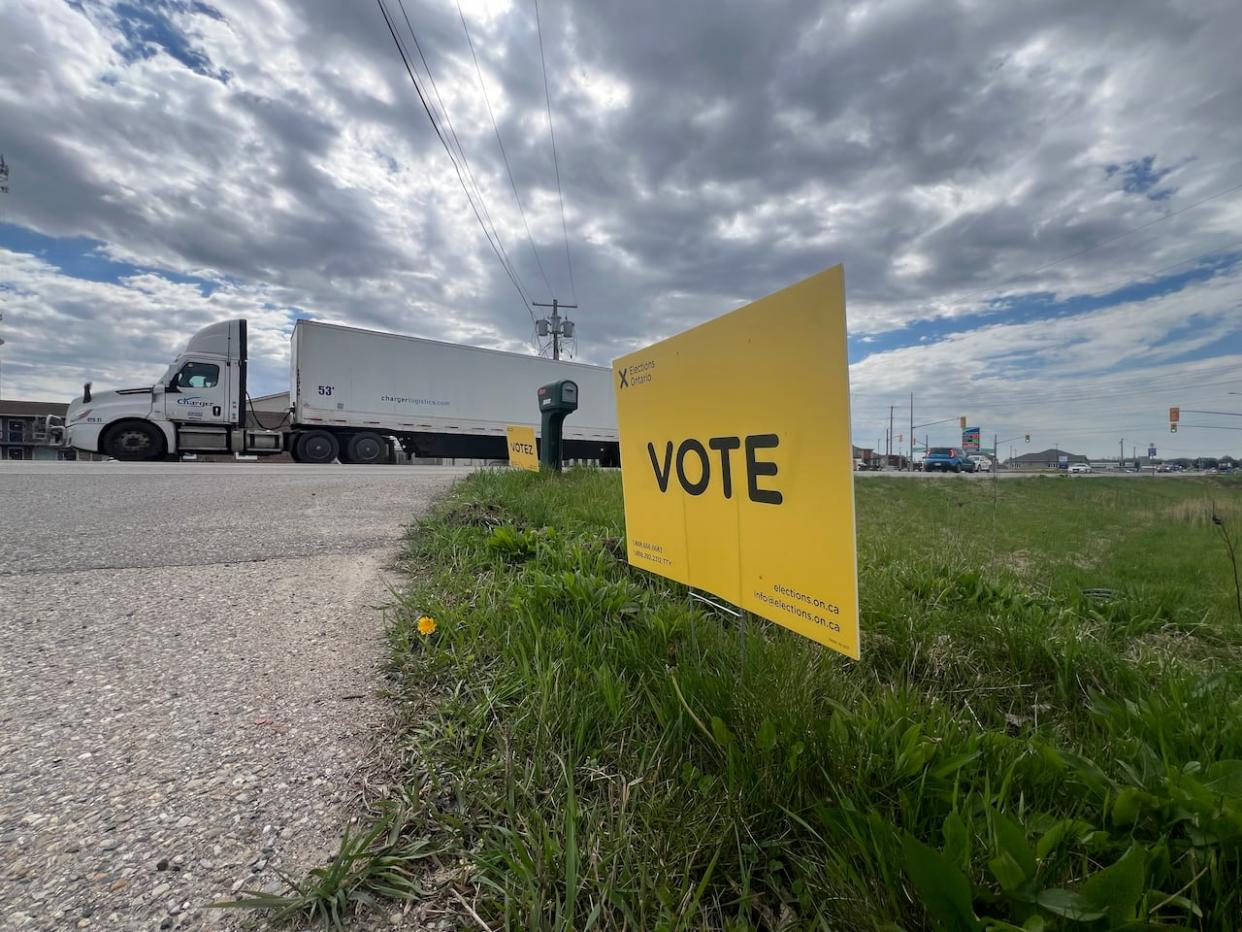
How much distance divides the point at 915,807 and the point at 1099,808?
1.24 feet

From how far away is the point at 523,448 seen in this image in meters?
7.97

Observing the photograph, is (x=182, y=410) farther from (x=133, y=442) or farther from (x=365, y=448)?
(x=365, y=448)

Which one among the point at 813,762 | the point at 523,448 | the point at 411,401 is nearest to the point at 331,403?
the point at 411,401

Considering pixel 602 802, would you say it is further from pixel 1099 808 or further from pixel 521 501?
pixel 521 501

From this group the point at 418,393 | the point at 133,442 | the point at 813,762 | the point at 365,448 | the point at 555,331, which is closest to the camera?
the point at 813,762

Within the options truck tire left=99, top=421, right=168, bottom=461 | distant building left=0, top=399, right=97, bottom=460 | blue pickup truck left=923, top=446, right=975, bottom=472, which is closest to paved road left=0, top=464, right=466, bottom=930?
truck tire left=99, top=421, right=168, bottom=461

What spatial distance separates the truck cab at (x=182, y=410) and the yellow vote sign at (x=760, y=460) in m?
17.0

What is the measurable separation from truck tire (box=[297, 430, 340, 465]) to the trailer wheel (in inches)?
19.6

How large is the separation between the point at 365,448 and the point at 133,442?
5.64 meters

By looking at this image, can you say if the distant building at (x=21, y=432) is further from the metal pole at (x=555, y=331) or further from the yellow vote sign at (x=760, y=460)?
the yellow vote sign at (x=760, y=460)

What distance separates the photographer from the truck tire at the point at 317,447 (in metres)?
15.9

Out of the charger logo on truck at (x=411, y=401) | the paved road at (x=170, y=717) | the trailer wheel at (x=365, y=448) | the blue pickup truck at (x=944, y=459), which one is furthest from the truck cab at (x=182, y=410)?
the blue pickup truck at (x=944, y=459)

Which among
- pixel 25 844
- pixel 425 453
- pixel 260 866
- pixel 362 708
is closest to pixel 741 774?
pixel 260 866

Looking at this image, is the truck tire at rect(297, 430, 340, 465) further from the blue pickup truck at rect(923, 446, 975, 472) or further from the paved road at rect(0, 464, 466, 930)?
the blue pickup truck at rect(923, 446, 975, 472)
